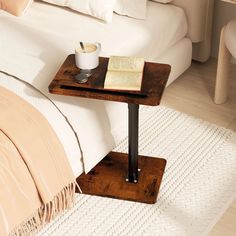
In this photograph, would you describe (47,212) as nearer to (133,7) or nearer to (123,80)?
(123,80)

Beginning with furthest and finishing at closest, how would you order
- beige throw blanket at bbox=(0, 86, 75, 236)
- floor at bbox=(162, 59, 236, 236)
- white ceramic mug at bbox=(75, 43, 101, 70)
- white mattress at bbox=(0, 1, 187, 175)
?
floor at bbox=(162, 59, 236, 236) → white mattress at bbox=(0, 1, 187, 175) → white ceramic mug at bbox=(75, 43, 101, 70) → beige throw blanket at bbox=(0, 86, 75, 236)

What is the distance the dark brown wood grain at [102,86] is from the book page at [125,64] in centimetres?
3

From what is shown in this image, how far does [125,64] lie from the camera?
5.98 feet

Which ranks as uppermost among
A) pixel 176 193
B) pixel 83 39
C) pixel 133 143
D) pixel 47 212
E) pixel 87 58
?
pixel 87 58

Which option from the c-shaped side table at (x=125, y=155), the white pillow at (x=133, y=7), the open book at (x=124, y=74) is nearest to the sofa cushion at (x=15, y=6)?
the white pillow at (x=133, y=7)

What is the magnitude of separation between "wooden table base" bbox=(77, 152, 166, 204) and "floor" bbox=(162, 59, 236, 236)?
1.31 feet

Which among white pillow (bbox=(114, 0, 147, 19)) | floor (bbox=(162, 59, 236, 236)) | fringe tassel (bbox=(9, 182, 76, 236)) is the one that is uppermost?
white pillow (bbox=(114, 0, 147, 19))

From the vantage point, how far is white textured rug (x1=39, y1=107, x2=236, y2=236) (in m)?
1.88

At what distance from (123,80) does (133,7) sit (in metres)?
0.69

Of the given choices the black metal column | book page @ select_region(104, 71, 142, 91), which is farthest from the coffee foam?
the black metal column

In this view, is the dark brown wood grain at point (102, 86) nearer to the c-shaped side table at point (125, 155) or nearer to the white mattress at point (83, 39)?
the c-shaped side table at point (125, 155)

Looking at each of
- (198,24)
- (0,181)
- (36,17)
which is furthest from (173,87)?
(0,181)

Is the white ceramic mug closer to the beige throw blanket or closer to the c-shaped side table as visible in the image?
the c-shaped side table

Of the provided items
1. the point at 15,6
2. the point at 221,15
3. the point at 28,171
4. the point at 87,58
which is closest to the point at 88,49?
the point at 87,58
